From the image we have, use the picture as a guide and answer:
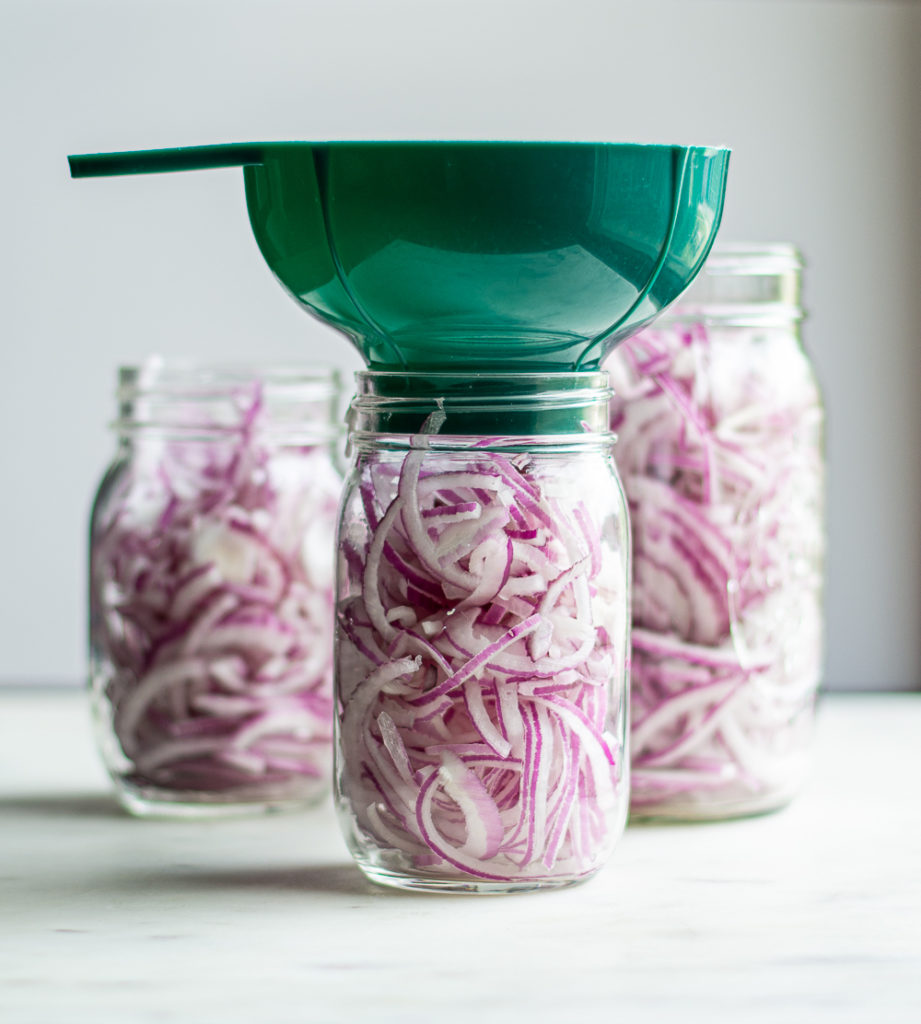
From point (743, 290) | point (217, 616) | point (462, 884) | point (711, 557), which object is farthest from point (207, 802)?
point (743, 290)

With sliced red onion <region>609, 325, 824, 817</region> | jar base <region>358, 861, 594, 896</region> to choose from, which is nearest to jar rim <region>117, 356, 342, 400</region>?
sliced red onion <region>609, 325, 824, 817</region>

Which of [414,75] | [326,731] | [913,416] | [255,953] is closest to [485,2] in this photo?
[414,75]

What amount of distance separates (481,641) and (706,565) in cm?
22

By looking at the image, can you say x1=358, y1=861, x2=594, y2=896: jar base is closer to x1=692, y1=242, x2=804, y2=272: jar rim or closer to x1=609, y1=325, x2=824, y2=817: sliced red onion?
x1=609, y1=325, x2=824, y2=817: sliced red onion

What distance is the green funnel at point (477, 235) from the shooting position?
0.66 m

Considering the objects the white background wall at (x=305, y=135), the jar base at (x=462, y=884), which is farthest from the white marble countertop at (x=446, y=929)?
the white background wall at (x=305, y=135)

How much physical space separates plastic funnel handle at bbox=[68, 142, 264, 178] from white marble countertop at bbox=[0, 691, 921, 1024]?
1.19ft

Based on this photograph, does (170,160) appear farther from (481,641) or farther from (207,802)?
(207,802)

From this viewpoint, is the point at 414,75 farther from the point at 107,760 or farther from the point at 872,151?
the point at 107,760

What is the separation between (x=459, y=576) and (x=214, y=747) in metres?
0.27

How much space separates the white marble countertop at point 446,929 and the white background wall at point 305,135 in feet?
2.00

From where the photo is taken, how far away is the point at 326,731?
A: 91 centimetres

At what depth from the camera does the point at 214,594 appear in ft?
2.93

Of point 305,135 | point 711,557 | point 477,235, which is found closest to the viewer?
point 477,235
